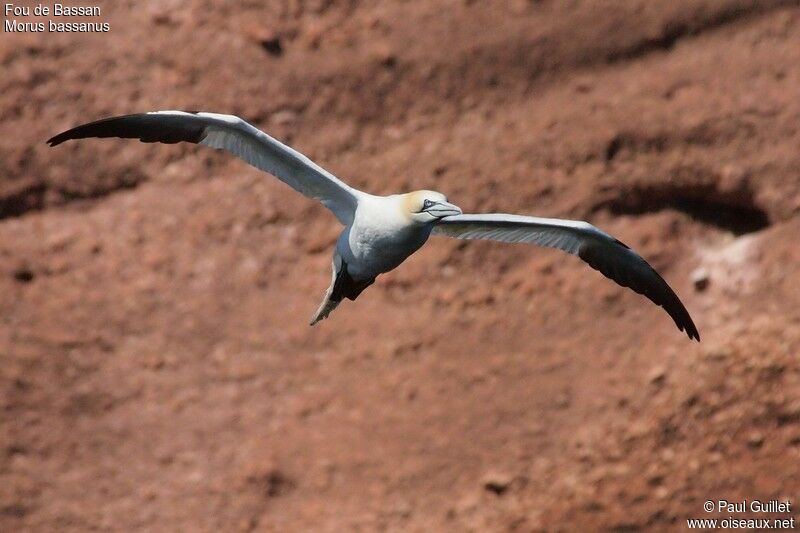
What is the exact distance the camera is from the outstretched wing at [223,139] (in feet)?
31.6

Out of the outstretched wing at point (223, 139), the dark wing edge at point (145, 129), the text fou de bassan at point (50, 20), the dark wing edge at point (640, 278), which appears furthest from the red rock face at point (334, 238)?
the dark wing edge at point (145, 129)

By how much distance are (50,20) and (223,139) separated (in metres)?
5.03

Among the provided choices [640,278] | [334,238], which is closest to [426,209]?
[640,278]

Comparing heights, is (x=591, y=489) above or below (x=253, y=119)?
below

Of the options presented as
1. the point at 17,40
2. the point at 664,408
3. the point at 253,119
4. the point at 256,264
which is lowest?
the point at 664,408

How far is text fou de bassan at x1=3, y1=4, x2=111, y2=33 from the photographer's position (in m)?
14.0

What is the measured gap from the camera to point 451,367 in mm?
13648

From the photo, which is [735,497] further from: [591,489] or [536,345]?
[536,345]

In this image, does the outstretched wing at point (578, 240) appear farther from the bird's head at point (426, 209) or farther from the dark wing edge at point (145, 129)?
the dark wing edge at point (145, 129)

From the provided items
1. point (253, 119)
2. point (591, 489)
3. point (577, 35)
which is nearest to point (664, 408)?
point (591, 489)

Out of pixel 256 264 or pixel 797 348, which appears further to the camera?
pixel 256 264

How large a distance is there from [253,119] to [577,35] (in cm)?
326

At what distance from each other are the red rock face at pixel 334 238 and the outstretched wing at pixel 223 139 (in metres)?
3.89

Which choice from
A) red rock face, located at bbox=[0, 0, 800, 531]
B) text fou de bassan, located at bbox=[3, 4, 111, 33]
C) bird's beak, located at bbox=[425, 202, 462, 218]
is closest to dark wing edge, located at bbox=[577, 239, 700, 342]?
bird's beak, located at bbox=[425, 202, 462, 218]
